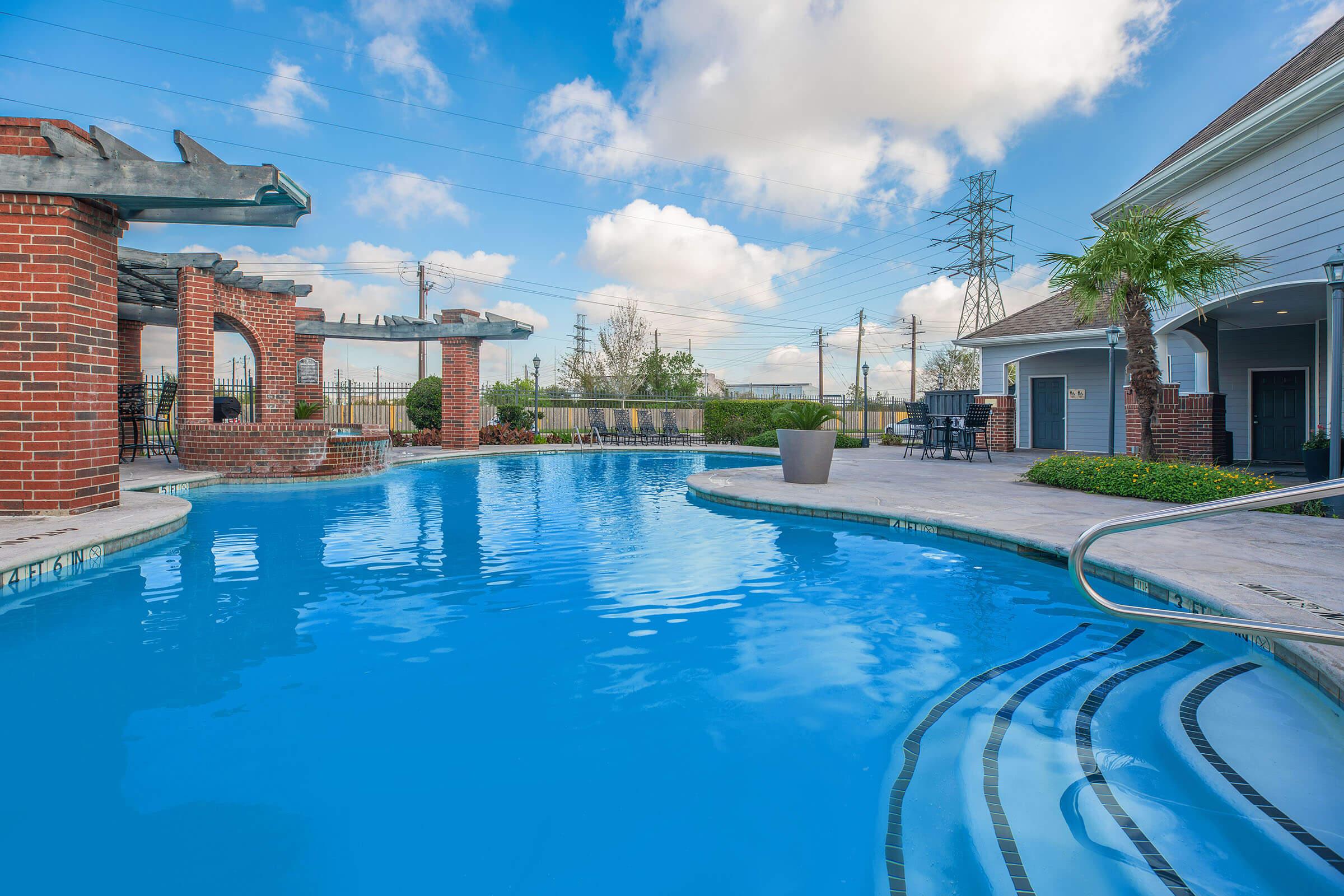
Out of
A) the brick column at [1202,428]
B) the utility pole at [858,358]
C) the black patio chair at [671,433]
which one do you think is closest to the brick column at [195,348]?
the black patio chair at [671,433]

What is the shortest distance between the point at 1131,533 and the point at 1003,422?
38.6 feet

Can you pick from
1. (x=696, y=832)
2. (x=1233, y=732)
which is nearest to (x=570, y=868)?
(x=696, y=832)

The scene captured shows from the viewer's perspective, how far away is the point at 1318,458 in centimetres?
803

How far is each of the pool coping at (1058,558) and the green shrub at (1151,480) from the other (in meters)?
2.46

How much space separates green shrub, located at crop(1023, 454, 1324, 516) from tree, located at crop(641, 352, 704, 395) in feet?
86.7

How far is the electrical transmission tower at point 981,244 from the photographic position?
30.0 m

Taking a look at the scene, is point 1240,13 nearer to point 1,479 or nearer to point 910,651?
point 910,651

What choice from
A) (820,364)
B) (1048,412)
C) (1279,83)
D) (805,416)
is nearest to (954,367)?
(820,364)

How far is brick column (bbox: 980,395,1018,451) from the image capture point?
1603 centimetres

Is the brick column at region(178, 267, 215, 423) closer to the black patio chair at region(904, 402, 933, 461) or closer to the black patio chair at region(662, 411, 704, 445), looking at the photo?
the black patio chair at region(662, 411, 704, 445)

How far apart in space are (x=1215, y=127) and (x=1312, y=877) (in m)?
11.0

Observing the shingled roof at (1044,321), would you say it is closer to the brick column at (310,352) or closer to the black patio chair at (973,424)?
the black patio chair at (973,424)

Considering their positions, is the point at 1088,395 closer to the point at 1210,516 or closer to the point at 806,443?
the point at 806,443

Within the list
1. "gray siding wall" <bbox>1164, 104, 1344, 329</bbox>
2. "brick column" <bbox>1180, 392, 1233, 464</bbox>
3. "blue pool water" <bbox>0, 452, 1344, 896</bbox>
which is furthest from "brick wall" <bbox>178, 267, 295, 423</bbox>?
"brick column" <bbox>1180, 392, 1233, 464</bbox>
